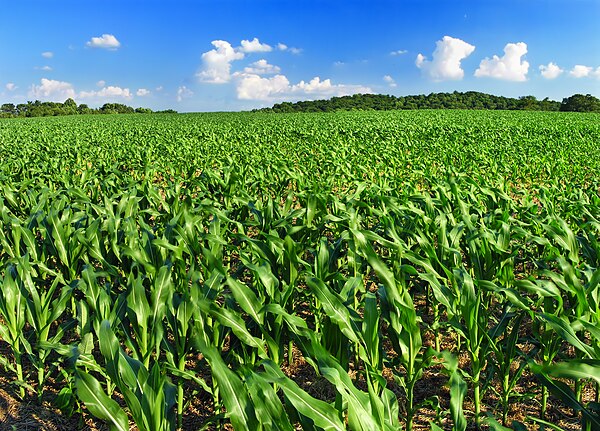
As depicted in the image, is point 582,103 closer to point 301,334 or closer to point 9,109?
point 301,334

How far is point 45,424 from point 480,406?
295 cm

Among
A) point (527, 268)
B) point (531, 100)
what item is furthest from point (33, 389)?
point (531, 100)

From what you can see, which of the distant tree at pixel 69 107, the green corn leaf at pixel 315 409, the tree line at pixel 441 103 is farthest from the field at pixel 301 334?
the distant tree at pixel 69 107

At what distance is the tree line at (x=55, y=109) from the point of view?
77225mm

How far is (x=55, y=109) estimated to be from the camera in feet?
256

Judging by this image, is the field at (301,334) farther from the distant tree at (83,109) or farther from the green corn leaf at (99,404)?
the distant tree at (83,109)

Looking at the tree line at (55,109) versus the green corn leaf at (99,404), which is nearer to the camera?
the green corn leaf at (99,404)

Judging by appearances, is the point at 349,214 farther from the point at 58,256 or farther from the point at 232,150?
the point at 232,150

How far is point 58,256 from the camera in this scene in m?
3.71

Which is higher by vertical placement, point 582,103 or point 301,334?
point 582,103

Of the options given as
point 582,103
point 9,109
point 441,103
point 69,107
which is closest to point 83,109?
point 69,107

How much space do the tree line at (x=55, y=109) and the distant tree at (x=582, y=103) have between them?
252 ft

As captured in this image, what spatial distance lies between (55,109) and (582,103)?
97291mm

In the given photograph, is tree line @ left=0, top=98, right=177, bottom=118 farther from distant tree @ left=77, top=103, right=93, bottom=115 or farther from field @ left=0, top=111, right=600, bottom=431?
field @ left=0, top=111, right=600, bottom=431
